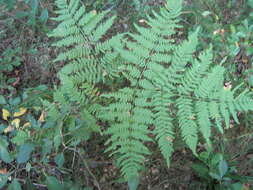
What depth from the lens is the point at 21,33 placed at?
2984 millimetres

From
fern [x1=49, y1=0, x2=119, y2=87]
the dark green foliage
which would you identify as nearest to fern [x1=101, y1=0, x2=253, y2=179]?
fern [x1=49, y1=0, x2=119, y2=87]

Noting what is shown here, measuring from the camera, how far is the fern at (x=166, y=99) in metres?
1.96

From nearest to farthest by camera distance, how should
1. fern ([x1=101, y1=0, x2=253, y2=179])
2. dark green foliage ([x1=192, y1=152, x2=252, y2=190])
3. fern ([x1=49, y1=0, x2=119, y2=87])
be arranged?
fern ([x1=101, y1=0, x2=253, y2=179]), dark green foliage ([x1=192, y1=152, x2=252, y2=190]), fern ([x1=49, y1=0, x2=119, y2=87])

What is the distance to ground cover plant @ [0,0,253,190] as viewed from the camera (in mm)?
2010

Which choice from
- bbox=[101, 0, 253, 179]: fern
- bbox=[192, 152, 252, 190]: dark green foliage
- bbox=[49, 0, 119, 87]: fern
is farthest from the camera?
bbox=[49, 0, 119, 87]: fern

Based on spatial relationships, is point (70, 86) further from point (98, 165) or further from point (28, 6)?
point (28, 6)

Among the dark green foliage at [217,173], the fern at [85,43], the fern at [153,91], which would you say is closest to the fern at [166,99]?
the fern at [153,91]

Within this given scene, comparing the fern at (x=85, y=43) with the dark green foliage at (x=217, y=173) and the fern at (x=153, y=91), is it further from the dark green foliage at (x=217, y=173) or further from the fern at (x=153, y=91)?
the dark green foliage at (x=217, y=173)

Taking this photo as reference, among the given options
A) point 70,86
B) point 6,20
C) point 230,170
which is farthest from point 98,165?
point 6,20

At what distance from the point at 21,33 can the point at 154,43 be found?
1590 mm

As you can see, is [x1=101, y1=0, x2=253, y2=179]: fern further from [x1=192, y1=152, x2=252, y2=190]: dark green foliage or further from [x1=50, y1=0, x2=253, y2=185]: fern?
[x1=192, y1=152, x2=252, y2=190]: dark green foliage

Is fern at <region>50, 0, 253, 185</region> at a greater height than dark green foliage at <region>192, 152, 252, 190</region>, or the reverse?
fern at <region>50, 0, 253, 185</region>

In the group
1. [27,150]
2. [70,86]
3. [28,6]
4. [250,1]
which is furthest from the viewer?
[28,6]

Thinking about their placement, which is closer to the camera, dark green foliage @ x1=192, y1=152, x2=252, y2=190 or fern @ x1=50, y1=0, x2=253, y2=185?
fern @ x1=50, y1=0, x2=253, y2=185
